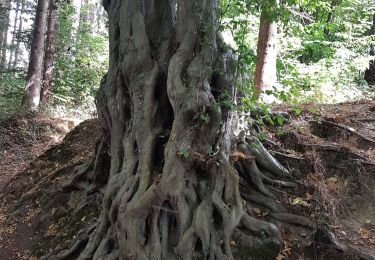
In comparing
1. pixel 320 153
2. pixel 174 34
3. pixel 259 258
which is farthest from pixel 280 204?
pixel 174 34

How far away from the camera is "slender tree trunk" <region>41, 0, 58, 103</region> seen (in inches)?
552

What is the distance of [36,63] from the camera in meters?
13.2

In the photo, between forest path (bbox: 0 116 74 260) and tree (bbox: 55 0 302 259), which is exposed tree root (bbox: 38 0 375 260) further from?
forest path (bbox: 0 116 74 260)

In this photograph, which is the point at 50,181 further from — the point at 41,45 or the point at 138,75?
the point at 41,45

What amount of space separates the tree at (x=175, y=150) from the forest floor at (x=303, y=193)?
44cm

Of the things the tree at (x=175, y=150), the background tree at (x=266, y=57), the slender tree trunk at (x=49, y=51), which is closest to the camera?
the tree at (x=175, y=150)

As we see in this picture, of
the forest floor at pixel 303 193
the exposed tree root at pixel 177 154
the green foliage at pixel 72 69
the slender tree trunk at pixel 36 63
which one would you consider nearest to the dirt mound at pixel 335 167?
the forest floor at pixel 303 193

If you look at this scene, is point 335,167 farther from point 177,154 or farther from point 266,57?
point 266,57

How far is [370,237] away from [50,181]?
5637mm

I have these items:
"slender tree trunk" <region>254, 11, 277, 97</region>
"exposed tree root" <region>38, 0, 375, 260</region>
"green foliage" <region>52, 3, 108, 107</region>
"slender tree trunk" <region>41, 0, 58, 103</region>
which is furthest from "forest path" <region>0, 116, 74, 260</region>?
"slender tree trunk" <region>254, 11, 277, 97</region>

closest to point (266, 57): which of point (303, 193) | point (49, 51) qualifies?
point (303, 193)

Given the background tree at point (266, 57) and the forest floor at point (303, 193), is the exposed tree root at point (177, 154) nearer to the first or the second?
the forest floor at point (303, 193)

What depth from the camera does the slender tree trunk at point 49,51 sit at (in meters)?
14.0

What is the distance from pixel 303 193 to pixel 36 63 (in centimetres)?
1078
